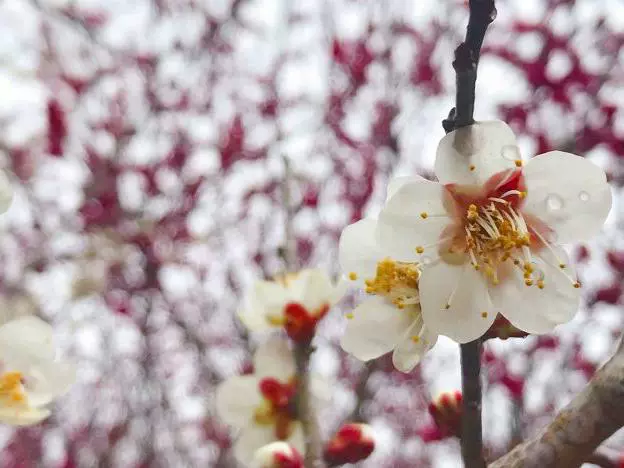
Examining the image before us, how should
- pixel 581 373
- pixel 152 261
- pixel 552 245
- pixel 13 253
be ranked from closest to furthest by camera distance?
1. pixel 552 245
2. pixel 152 261
3. pixel 581 373
4. pixel 13 253

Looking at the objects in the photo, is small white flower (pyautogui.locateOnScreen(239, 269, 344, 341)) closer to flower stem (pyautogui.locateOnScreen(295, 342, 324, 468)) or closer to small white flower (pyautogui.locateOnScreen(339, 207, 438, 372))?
flower stem (pyautogui.locateOnScreen(295, 342, 324, 468))

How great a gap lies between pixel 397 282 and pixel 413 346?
0.08 metres

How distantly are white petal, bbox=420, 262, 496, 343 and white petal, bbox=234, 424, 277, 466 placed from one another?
0.77 meters

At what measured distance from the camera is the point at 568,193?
0.81m

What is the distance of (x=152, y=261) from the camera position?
347 cm

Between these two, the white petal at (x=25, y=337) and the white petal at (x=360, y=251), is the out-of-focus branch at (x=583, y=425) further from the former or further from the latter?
the white petal at (x=25, y=337)

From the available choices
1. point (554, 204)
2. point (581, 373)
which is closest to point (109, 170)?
point (581, 373)

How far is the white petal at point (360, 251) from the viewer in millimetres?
864

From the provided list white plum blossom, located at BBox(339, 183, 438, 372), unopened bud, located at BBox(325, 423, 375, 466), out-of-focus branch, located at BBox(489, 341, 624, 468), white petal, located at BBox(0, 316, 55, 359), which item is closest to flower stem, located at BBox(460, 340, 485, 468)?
out-of-focus branch, located at BBox(489, 341, 624, 468)

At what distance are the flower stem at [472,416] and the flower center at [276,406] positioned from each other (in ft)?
2.61

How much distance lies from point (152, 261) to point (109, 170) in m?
0.55

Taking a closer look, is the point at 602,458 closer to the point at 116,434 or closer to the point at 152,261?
the point at 152,261

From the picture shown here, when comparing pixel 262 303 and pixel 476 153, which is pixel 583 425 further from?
pixel 262 303

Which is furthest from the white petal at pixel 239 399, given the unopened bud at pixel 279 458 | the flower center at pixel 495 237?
the flower center at pixel 495 237
